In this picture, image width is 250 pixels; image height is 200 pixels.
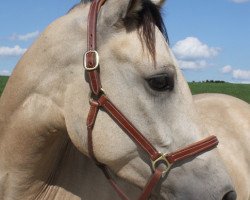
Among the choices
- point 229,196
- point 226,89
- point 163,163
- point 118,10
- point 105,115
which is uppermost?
point 118,10

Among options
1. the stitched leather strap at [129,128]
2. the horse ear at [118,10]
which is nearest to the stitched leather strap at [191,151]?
the stitched leather strap at [129,128]

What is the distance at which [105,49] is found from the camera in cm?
319

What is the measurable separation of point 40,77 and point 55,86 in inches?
5.9

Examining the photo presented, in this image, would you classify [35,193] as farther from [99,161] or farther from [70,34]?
[70,34]

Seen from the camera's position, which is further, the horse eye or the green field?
the green field

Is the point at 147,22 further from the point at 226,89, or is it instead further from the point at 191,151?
the point at 226,89

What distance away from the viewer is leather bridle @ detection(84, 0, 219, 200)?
303 cm

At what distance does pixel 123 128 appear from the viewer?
123 inches

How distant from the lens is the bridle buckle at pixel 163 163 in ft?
10.1

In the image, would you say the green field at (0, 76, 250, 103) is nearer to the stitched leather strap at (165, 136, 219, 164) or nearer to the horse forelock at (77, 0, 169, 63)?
the horse forelock at (77, 0, 169, 63)

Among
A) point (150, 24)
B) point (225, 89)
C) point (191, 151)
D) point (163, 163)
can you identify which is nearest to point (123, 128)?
point (163, 163)

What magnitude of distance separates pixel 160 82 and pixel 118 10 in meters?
0.59

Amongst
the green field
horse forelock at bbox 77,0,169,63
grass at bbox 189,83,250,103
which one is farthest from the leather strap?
grass at bbox 189,83,250,103

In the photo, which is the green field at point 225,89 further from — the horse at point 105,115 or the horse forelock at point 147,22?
the horse forelock at point 147,22
